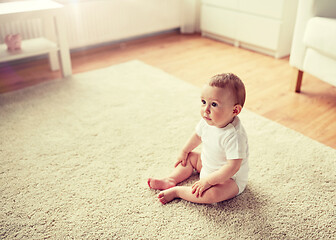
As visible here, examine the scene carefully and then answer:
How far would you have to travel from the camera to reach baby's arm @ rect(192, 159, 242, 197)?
1.01 meters

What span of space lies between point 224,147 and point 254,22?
6.05 feet

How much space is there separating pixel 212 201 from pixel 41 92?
1345mm

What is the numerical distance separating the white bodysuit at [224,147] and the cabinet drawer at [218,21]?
1.89 m

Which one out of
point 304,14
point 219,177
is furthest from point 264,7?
point 219,177

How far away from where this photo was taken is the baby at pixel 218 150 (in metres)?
0.98

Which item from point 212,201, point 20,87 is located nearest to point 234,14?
point 20,87

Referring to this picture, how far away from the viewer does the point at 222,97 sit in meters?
0.97

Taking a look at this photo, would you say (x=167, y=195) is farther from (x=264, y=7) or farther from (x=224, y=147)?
(x=264, y=7)

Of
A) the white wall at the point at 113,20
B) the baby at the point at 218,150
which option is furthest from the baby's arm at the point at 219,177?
the white wall at the point at 113,20

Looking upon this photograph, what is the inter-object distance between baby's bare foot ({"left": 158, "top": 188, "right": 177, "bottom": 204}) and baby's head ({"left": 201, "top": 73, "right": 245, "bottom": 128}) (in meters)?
0.31

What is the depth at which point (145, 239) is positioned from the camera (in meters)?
0.98

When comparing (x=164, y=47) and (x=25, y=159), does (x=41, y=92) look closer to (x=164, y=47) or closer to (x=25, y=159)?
(x=25, y=159)

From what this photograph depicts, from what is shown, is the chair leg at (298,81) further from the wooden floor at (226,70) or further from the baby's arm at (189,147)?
the baby's arm at (189,147)

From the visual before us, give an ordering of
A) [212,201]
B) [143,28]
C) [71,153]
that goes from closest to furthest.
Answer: [212,201] < [71,153] < [143,28]
